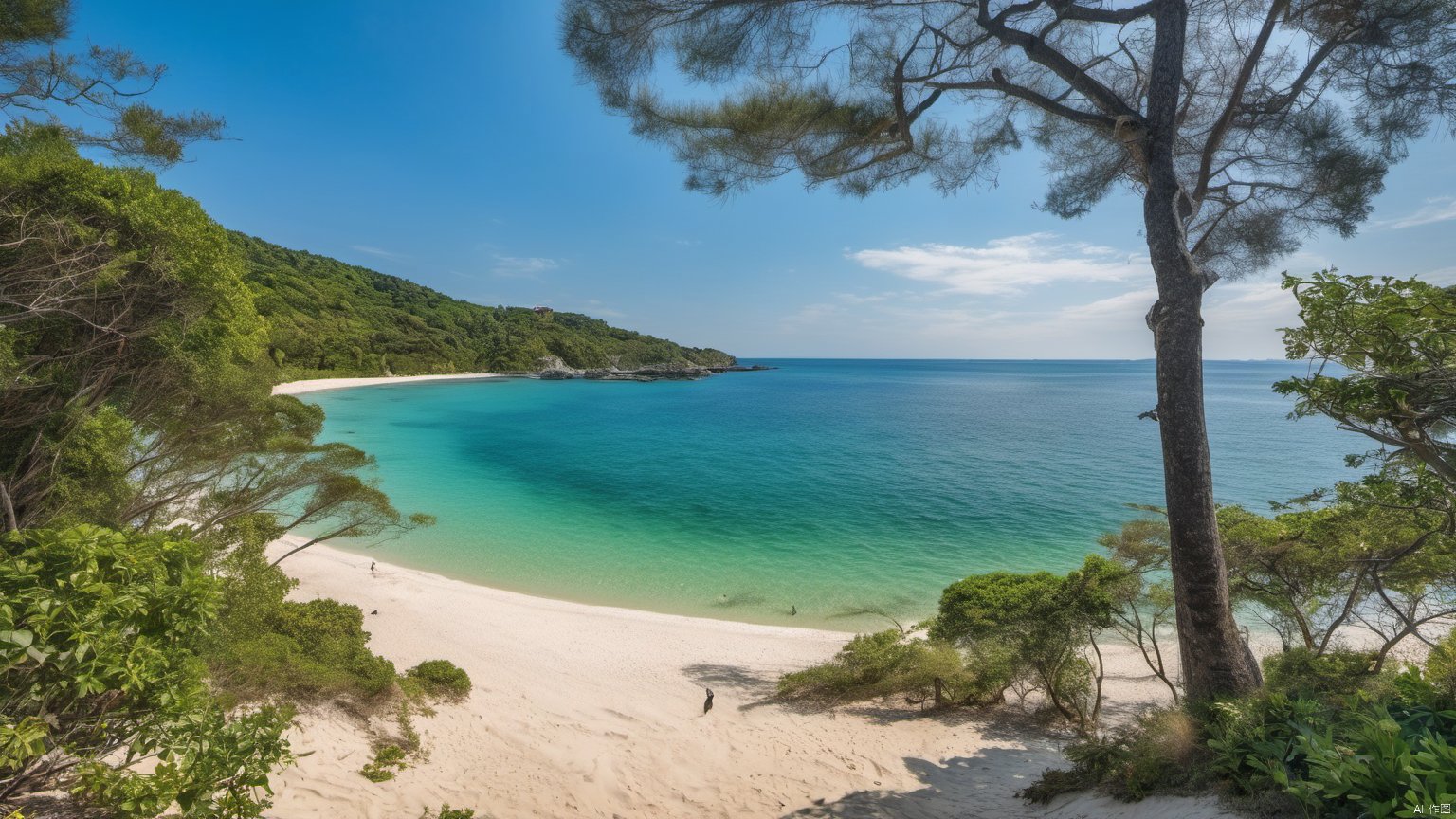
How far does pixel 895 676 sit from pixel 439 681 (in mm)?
7121

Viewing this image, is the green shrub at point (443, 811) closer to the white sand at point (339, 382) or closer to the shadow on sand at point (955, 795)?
the shadow on sand at point (955, 795)

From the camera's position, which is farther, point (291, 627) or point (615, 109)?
point (291, 627)

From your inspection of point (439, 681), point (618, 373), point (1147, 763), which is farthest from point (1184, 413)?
point (618, 373)

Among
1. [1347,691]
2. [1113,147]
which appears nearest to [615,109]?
[1113,147]

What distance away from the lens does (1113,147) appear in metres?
6.20

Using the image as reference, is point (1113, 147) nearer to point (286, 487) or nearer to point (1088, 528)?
point (286, 487)

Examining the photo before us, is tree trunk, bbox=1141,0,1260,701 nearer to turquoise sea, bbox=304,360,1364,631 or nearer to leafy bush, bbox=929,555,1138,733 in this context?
leafy bush, bbox=929,555,1138,733

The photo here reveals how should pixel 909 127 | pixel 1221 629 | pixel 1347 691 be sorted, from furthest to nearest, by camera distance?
1. pixel 909 127
2. pixel 1347 691
3. pixel 1221 629

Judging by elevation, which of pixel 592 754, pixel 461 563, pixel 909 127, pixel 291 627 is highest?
pixel 909 127

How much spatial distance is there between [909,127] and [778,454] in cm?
2837

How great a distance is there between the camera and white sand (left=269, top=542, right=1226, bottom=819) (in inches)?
203

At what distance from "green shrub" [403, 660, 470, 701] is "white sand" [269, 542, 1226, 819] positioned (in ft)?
0.92

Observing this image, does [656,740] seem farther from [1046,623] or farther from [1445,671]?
[1445,671]

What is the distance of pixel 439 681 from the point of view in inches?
308
